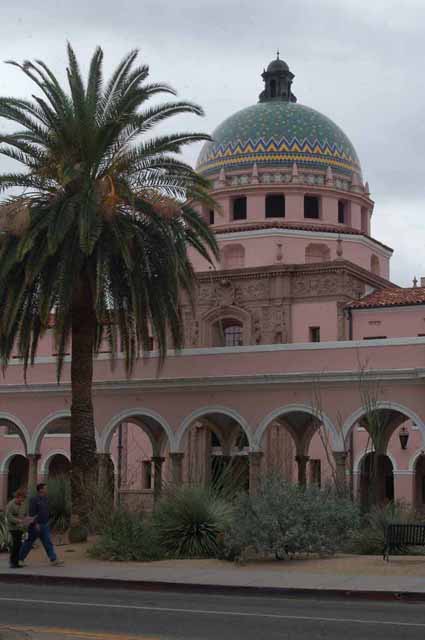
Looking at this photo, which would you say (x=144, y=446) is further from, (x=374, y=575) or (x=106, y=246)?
(x=374, y=575)

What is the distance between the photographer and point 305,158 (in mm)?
50969

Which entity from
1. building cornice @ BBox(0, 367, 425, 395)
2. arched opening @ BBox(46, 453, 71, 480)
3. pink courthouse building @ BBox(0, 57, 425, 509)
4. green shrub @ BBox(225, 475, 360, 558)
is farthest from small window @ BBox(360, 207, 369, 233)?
green shrub @ BBox(225, 475, 360, 558)

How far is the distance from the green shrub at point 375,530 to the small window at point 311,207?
27.9 metres

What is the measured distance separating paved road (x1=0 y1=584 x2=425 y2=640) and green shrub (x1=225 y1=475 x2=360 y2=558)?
13.3 ft

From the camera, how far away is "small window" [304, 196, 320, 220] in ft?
168

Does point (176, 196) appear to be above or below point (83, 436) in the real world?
above

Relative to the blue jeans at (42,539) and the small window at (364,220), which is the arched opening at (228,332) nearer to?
the small window at (364,220)

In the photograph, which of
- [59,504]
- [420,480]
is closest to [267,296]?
[420,480]

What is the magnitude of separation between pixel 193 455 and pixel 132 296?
732 inches

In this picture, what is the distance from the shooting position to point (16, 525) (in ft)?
71.3

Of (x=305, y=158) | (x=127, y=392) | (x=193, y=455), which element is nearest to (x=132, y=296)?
(x=127, y=392)

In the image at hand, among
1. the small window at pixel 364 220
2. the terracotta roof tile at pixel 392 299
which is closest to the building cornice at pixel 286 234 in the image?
the small window at pixel 364 220

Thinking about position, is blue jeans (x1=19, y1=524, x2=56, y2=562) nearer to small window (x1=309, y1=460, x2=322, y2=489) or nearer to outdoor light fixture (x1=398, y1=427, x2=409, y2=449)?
small window (x1=309, y1=460, x2=322, y2=489)

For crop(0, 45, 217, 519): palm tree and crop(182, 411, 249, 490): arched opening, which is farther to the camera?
crop(182, 411, 249, 490): arched opening
